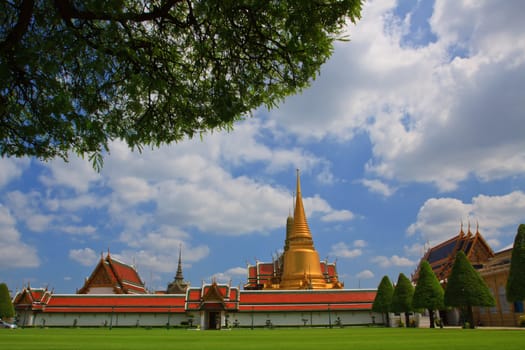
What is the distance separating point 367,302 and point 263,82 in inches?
1810

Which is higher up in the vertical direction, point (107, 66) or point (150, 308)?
point (107, 66)

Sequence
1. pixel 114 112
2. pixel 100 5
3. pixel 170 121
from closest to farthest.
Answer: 1. pixel 100 5
2. pixel 114 112
3. pixel 170 121

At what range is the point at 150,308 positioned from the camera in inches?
1889

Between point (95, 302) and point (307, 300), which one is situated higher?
point (307, 300)

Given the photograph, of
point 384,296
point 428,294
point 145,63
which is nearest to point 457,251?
point 384,296

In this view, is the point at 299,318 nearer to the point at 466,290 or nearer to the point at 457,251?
the point at 457,251

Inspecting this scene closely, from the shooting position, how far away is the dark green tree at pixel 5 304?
42781 mm

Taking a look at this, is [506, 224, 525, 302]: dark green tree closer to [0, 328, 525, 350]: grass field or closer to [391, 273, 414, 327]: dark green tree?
[0, 328, 525, 350]: grass field

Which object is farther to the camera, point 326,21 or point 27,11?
point 326,21

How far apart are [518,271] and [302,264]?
3249 centimetres

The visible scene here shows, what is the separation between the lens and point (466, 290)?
96.2 feet

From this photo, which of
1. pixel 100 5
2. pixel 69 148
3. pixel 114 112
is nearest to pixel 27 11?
pixel 100 5

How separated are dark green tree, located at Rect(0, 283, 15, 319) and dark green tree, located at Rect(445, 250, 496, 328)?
134 feet

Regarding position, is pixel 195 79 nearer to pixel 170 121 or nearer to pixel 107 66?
pixel 170 121
